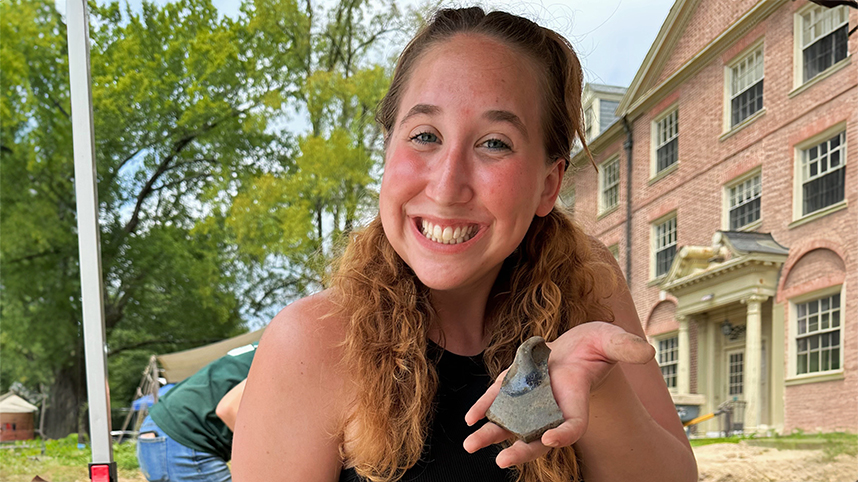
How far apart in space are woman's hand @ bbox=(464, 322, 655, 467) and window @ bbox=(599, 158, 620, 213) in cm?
357

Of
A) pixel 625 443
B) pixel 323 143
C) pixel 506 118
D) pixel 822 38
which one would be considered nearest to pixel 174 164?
pixel 323 143

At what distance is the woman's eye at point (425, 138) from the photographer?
98cm

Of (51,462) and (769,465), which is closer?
(769,465)

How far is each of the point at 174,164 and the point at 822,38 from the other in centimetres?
509

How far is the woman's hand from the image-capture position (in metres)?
0.57

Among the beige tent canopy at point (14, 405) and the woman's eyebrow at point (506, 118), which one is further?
the beige tent canopy at point (14, 405)

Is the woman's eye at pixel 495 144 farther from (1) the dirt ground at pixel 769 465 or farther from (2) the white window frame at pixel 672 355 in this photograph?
(2) the white window frame at pixel 672 355

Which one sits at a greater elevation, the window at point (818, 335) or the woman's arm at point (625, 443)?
the window at point (818, 335)

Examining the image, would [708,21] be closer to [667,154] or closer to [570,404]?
[667,154]

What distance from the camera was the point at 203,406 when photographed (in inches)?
86.3

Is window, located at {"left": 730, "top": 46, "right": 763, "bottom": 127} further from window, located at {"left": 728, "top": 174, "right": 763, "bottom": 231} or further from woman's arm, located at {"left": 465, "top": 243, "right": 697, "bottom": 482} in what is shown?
woman's arm, located at {"left": 465, "top": 243, "right": 697, "bottom": 482}

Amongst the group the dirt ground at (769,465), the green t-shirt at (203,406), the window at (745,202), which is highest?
the window at (745,202)

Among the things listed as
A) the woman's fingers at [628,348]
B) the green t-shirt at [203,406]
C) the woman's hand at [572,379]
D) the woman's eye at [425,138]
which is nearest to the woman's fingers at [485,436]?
the woman's hand at [572,379]

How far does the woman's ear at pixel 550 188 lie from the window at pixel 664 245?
3.25 m
